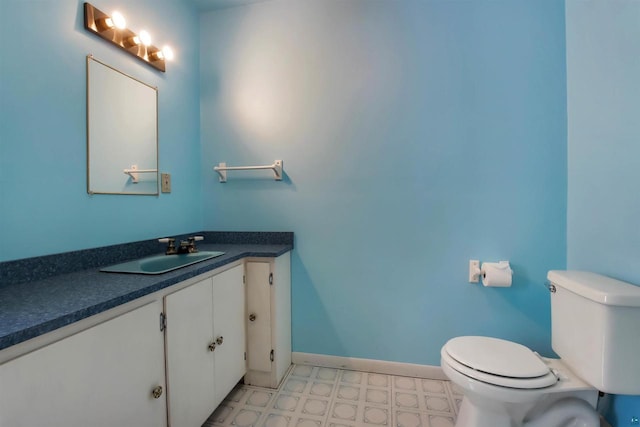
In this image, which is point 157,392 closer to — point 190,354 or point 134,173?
point 190,354

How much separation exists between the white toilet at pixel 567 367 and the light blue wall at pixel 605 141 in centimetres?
19

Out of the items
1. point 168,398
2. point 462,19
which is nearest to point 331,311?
point 168,398

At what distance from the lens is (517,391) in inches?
41.6

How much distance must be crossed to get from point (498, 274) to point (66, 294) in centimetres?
193

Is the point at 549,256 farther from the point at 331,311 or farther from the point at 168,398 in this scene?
the point at 168,398

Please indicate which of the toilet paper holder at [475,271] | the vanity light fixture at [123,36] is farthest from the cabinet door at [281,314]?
the vanity light fixture at [123,36]

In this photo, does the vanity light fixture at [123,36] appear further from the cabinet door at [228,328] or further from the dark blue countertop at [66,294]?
the cabinet door at [228,328]

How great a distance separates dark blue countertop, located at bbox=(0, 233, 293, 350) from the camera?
2.22 feet

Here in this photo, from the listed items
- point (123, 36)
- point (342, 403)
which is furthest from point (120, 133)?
point (342, 403)

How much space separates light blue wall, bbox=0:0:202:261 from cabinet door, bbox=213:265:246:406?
56 centimetres

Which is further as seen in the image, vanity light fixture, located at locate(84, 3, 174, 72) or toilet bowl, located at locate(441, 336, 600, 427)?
vanity light fixture, located at locate(84, 3, 174, 72)

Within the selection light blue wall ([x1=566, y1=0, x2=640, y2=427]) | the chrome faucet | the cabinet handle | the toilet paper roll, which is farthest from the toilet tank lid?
the chrome faucet

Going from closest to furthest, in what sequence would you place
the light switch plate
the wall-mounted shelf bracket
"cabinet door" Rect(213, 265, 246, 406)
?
"cabinet door" Rect(213, 265, 246, 406) → the light switch plate → the wall-mounted shelf bracket

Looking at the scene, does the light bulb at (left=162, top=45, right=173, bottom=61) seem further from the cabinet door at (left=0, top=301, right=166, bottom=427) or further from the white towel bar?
the cabinet door at (left=0, top=301, right=166, bottom=427)
